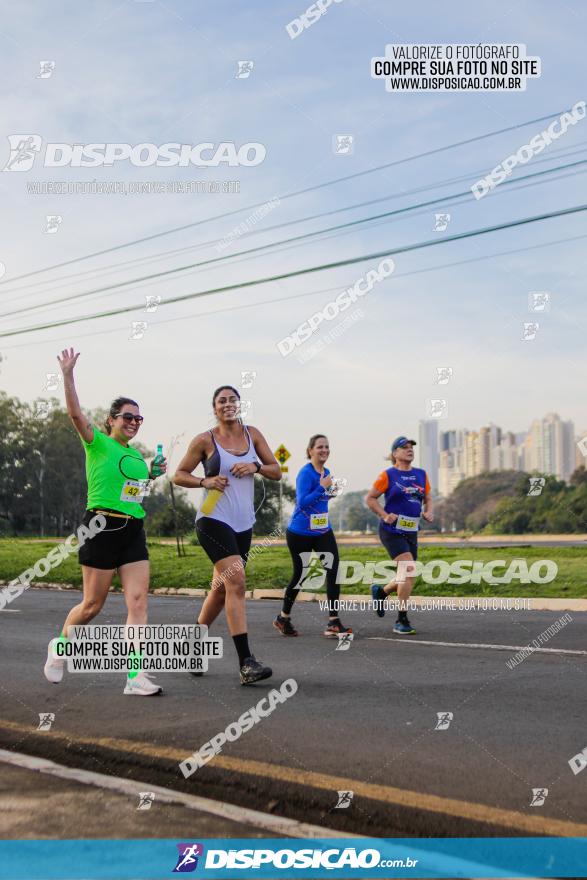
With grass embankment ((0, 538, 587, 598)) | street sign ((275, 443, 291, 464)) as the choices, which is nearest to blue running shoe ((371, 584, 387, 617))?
grass embankment ((0, 538, 587, 598))

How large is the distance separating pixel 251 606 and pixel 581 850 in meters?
11.4

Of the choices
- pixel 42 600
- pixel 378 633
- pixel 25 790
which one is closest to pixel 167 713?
pixel 25 790

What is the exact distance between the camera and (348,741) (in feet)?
17.6

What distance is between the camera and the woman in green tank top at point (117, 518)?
7039 mm

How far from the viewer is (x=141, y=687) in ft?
22.7

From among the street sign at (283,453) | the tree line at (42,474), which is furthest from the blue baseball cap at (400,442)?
the tree line at (42,474)

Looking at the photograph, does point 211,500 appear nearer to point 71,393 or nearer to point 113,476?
point 113,476

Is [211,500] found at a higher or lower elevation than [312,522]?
higher

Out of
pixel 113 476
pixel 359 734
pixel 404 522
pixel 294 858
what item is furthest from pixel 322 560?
pixel 294 858

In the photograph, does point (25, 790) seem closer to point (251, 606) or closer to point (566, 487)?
point (251, 606)

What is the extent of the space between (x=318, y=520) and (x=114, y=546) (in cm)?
395

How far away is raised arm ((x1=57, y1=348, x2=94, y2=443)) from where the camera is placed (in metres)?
6.77

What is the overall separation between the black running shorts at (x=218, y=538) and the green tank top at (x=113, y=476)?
0.49 metres

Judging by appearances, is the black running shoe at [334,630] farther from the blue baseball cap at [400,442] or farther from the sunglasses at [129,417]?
the sunglasses at [129,417]
